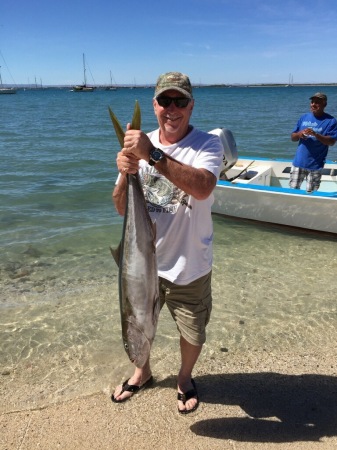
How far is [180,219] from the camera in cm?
280

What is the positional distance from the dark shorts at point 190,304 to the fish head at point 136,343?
56cm

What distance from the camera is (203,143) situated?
2.64 meters

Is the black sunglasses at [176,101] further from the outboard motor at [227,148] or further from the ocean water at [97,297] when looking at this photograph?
the outboard motor at [227,148]

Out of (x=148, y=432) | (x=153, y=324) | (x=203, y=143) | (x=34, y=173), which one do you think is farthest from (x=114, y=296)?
(x=34, y=173)

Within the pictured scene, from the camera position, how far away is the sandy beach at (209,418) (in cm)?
311

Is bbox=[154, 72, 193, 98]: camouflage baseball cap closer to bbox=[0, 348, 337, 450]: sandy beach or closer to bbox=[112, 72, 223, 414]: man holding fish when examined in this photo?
bbox=[112, 72, 223, 414]: man holding fish

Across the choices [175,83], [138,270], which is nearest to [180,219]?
[138,270]

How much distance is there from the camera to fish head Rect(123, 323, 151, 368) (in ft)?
8.36

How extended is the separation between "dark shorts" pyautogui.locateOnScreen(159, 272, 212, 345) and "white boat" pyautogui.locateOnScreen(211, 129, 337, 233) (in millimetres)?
5639

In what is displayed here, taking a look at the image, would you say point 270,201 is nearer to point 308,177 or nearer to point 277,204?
point 277,204

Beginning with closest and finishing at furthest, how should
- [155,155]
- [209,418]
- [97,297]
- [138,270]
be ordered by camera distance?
[155,155]
[138,270]
[209,418]
[97,297]

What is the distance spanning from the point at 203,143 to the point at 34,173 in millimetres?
13716

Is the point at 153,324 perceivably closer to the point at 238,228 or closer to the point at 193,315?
the point at 193,315

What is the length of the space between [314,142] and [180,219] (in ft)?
19.2
